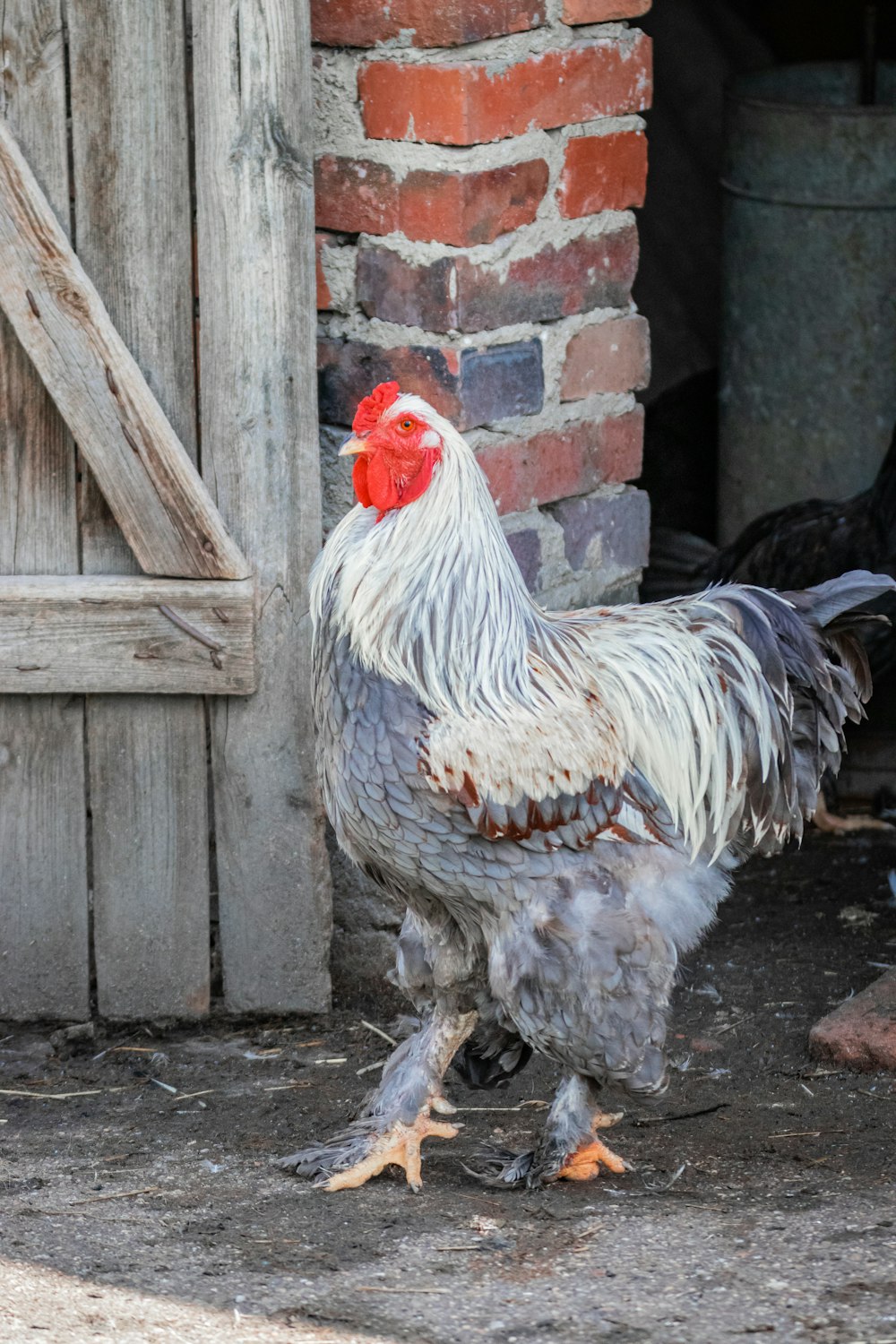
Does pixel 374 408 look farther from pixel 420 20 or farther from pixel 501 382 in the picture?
pixel 420 20

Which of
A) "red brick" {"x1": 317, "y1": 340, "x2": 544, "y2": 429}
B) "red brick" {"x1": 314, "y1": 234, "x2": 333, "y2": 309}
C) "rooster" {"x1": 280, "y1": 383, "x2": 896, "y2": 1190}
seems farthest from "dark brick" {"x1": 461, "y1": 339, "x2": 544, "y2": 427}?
"rooster" {"x1": 280, "y1": 383, "x2": 896, "y2": 1190}

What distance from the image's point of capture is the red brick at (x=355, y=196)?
132 inches

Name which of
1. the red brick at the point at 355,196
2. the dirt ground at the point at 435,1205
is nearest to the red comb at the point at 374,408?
the red brick at the point at 355,196

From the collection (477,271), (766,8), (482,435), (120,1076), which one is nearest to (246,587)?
(482,435)

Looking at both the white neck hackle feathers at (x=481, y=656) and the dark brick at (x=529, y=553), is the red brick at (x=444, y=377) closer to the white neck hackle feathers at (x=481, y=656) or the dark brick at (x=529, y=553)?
the dark brick at (x=529, y=553)

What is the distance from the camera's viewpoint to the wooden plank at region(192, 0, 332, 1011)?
3.27 metres

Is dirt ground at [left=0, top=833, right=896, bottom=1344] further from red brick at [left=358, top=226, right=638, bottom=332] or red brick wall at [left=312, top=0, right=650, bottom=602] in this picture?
red brick at [left=358, top=226, right=638, bottom=332]

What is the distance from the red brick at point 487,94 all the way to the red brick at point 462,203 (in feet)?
0.24

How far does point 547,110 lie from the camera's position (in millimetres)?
3391

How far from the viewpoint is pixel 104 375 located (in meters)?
3.38

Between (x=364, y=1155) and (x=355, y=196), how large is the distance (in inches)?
75.0

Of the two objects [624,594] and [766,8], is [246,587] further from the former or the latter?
[766,8]

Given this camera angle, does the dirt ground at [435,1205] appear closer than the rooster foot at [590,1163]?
Yes

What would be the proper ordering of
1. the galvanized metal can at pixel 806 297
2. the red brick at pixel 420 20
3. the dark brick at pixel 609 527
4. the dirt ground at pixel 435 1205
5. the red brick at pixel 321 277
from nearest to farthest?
1. the dirt ground at pixel 435 1205
2. the red brick at pixel 420 20
3. the red brick at pixel 321 277
4. the dark brick at pixel 609 527
5. the galvanized metal can at pixel 806 297
